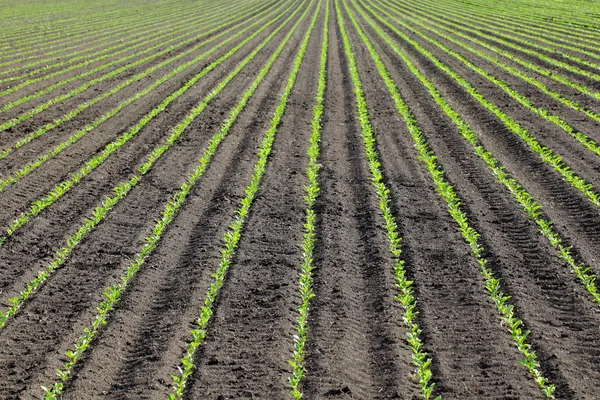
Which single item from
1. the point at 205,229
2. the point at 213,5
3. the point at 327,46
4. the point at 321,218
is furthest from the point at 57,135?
the point at 213,5

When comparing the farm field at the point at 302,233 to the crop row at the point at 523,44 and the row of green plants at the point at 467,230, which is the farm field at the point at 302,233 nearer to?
the row of green plants at the point at 467,230

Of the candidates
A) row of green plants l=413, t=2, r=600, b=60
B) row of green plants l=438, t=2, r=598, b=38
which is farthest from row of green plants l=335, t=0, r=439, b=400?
row of green plants l=438, t=2, r=598, b=38

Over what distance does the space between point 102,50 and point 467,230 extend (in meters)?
17.9

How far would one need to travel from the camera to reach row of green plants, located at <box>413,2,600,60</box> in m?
20.7

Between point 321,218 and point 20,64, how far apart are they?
15154 mm

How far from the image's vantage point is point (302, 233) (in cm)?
797

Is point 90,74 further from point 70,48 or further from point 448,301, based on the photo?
point 448,301

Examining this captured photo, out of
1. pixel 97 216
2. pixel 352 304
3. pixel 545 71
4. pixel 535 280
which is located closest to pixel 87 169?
pixel 97 216

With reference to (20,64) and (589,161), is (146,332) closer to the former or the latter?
(589,161)

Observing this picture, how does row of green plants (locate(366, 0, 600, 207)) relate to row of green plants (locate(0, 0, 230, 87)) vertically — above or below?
above

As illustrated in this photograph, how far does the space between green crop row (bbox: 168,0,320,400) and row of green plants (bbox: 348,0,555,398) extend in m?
2.78

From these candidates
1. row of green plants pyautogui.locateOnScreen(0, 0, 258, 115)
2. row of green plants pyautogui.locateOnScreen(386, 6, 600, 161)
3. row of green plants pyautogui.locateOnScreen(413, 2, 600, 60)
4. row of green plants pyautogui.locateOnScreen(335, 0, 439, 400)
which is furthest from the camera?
row of green plants pyautogui.locateOnScreen(413, 2, 600, 60)

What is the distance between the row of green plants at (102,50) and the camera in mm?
18016

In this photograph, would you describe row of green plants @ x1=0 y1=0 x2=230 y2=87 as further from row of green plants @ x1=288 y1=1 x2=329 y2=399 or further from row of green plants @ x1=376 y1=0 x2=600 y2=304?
row of green plants @ x1=376 y1=0 x2=600 y2=304
